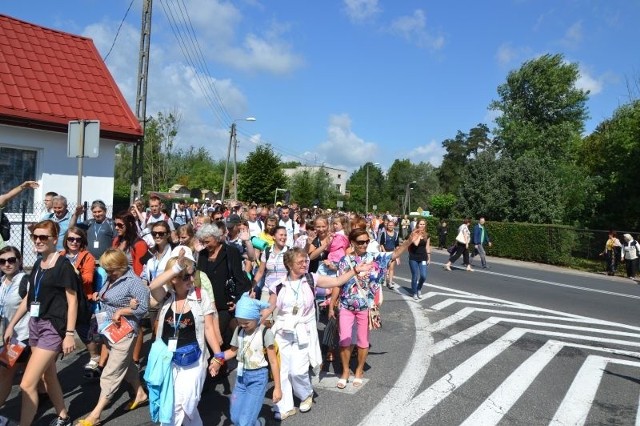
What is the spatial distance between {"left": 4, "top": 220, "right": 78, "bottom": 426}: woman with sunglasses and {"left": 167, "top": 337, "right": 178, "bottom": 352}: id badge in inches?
36.1

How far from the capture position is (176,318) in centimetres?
379

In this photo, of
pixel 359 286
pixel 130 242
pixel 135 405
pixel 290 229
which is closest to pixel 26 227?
pixel 290 229

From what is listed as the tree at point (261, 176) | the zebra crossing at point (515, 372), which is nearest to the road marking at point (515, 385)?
the zebra crossing at point (515, 372)

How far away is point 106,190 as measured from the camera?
1266 cm

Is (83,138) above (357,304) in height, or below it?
above

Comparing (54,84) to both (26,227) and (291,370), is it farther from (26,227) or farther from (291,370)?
(291,370)

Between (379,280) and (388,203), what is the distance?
305 feet

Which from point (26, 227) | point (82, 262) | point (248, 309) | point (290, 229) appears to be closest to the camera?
point (248, 309)

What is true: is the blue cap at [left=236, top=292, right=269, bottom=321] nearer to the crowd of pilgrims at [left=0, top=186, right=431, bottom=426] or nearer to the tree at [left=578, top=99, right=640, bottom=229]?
the crowd of pilgrims at [left=0, top=186, right=431, bottom=426]

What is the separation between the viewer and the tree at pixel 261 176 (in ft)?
166

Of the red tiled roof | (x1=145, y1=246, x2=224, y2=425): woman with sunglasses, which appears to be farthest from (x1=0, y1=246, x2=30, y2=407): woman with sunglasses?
the red tiled roof

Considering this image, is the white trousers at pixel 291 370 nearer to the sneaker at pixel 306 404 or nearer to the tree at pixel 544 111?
the sneaker at pixel 306 404

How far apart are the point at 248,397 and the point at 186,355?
61cm

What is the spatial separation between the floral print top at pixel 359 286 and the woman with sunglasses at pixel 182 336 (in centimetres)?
182
